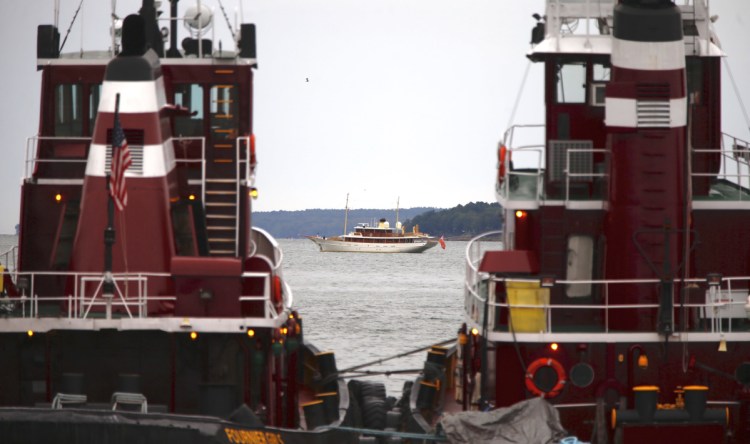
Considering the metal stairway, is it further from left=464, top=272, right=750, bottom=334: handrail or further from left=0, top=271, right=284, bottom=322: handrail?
left=464, top=272, right=750, bottom=334: handrail

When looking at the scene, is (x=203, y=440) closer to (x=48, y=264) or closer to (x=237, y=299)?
(x=237, y=299)

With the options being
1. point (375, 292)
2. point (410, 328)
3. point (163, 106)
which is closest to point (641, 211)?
point (163, 106)

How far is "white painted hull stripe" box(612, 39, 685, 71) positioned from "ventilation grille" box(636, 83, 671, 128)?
334mm

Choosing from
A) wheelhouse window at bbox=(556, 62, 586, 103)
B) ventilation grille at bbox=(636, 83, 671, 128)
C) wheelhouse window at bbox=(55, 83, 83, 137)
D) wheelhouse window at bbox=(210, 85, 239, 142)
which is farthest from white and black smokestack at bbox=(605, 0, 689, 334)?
wheelhouse window at bbox=(55, 83, 83, 137)

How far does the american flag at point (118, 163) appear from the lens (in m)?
24.8

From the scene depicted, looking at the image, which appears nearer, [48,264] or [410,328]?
[48,264]

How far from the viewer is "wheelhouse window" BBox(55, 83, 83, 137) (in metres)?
28.8

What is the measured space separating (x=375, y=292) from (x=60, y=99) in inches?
2296

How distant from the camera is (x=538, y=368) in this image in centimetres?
2456

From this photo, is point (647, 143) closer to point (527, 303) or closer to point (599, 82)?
point (599, 82)

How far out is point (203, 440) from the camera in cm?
2256

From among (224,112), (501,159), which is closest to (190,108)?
(224,112)

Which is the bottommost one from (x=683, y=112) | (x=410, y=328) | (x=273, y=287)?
(x=410, y=328)

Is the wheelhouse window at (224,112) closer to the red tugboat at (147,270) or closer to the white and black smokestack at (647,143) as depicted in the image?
the red tugboat at (147,270)
